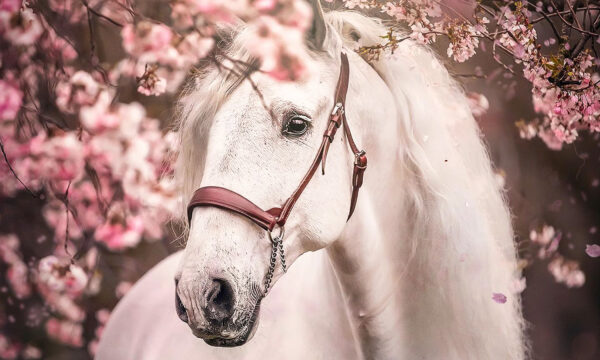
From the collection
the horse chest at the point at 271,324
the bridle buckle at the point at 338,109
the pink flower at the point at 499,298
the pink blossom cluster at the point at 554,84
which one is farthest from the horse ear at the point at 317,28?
the pink flower at the point at 499,298

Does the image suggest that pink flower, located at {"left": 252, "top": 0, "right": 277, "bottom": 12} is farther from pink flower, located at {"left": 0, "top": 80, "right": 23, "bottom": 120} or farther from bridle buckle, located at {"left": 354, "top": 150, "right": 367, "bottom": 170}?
pink flower, located at {"left": 0, "top": 80, "right": 23, "bottom": 120}

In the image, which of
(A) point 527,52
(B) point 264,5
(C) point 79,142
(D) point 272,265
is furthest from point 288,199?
(A) point 527,52

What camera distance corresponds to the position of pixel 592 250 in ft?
5.02

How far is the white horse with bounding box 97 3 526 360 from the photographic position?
3.51 ft

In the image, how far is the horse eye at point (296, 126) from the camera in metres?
1.09

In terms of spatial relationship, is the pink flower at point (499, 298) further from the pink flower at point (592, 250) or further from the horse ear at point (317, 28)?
the horse ear at point (317, 28)

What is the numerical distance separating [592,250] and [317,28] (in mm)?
963

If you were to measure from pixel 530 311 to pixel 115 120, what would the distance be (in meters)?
1.10

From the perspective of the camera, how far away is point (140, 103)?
4.39 feet

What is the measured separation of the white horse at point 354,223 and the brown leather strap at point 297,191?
0.05ft

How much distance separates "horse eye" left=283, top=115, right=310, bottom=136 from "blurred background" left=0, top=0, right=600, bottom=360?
0.37 m

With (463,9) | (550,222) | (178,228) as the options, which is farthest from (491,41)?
(178,228)

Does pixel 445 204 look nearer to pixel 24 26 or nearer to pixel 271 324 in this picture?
pixel 271 324

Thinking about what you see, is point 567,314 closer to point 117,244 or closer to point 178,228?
point 178,228
